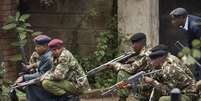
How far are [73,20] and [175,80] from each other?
467 cm

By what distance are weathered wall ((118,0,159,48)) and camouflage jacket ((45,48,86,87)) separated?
2.33 meters

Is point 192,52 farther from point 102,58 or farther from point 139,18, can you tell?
point 102,58

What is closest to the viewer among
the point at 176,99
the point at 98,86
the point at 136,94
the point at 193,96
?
the point at 176,99

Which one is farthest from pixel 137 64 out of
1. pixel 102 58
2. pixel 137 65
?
pixel 102 58

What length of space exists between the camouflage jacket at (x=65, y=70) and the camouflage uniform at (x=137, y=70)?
59 centimetres

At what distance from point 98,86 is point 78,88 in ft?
6.65

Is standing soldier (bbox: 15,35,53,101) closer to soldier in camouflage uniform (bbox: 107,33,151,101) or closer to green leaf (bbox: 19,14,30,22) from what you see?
soldier in camouflage uniform (bbox: 107,33,151,101)

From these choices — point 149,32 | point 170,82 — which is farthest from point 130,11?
point 170,82

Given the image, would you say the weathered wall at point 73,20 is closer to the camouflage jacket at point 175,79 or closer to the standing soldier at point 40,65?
the standing soldier at point 40,65

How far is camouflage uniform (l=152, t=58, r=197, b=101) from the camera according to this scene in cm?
750

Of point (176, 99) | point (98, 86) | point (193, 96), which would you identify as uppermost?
Answer: point (176, 99)

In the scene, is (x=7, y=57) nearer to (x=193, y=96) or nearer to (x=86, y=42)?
(x=86, y=42)

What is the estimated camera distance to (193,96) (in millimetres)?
7551

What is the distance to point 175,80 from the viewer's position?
754 centimetres
